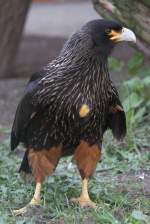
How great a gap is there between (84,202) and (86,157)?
0.34 m

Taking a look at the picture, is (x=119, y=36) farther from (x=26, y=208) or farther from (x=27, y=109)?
(x=26, y=208)

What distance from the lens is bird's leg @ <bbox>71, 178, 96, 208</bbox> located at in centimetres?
529

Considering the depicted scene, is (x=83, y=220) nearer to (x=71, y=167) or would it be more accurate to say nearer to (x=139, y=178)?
(x=139, y=178)

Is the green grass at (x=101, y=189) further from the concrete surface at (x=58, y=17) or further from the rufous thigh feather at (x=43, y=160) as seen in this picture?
the concrete surface at (x=58, y=17)

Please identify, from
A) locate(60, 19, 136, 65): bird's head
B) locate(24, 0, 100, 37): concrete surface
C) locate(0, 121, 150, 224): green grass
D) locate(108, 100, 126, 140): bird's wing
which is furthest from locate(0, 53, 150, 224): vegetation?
locate(24, 0, 100, 37): concrete surface

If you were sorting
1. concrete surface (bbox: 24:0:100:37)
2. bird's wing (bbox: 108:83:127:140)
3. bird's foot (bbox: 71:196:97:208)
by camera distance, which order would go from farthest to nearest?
concrete surface (bbox: 24:0:100:37) < bird's wing (bbox: 108:83:127:140) < bird's foot (bbox: 71:196:97:208)

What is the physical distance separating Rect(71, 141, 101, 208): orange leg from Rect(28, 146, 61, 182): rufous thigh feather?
0.17 metres

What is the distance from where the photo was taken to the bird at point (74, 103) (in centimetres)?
501

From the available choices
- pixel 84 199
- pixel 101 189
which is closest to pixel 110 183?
pixel 101 189

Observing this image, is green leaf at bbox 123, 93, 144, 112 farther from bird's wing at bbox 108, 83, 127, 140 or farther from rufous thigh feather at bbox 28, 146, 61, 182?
rufous thigh feather at bbox 28, 146, 61, 182

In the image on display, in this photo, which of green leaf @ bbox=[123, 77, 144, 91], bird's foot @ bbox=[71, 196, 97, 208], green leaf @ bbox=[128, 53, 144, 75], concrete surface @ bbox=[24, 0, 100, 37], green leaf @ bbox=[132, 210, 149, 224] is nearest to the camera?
green leaf @ bbox=[132, 210, 149, 224]

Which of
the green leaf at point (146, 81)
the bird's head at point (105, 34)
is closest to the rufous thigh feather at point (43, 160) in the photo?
the bird's head at point (105, 34)

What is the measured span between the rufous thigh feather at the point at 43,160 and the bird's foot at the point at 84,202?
317 millimetres

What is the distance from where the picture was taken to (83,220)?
4.84m
